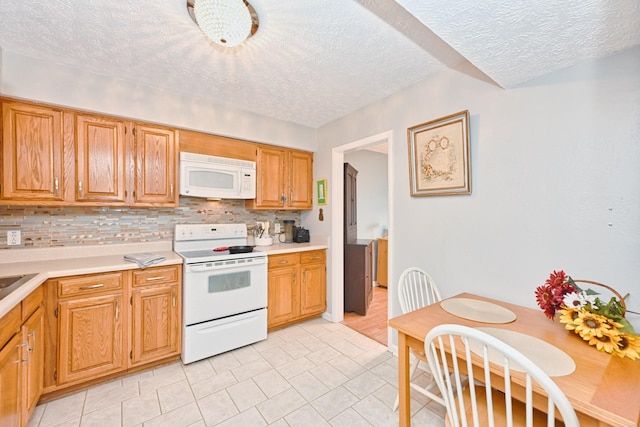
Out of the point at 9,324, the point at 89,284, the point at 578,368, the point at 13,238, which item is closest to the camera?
the point at 578,368

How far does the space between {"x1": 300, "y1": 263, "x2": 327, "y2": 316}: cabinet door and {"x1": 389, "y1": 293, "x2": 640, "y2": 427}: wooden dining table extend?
171 cm

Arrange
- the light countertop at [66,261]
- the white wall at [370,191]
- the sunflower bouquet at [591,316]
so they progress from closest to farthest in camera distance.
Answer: the sunflower bouquet at [591,316] → the light countertop at [66,261] → the white wall at [370,191]

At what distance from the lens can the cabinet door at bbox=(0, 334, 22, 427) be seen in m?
1.18

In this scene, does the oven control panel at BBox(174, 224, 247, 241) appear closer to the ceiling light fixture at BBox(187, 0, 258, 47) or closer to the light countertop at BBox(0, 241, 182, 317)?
the light countertop at BBox(0, 241, 182, 317)

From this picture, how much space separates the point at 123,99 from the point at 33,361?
6.46ft

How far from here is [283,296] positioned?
9.41ft

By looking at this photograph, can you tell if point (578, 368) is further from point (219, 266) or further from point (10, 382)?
point (10, 382)

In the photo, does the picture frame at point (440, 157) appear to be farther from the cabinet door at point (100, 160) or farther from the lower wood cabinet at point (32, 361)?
the lower wood cabinet at point (32, 361)

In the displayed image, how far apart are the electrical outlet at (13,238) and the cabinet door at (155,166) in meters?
0.82

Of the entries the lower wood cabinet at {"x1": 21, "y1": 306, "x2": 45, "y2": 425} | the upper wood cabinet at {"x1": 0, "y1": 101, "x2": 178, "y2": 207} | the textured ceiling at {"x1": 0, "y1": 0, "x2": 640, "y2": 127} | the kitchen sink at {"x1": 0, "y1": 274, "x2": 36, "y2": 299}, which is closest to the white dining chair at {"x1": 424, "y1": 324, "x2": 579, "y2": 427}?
the textured ceiling at {"x1": 0, "y1": 0, "x2": 640, "y2": 127}

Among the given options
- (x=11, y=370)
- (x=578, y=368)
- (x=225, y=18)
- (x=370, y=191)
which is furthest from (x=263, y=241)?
(x=578, y=368)

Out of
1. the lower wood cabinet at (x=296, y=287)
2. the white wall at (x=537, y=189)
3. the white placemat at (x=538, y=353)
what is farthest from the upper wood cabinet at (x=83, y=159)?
the white placemat at (x=538, y=353)

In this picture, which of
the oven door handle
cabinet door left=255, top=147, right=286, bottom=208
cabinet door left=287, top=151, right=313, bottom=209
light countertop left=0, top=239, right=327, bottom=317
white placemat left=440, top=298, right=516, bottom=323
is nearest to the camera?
white placemat left=440, top=298, right=516, bottom=323

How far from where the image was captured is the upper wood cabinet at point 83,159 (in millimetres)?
1849
